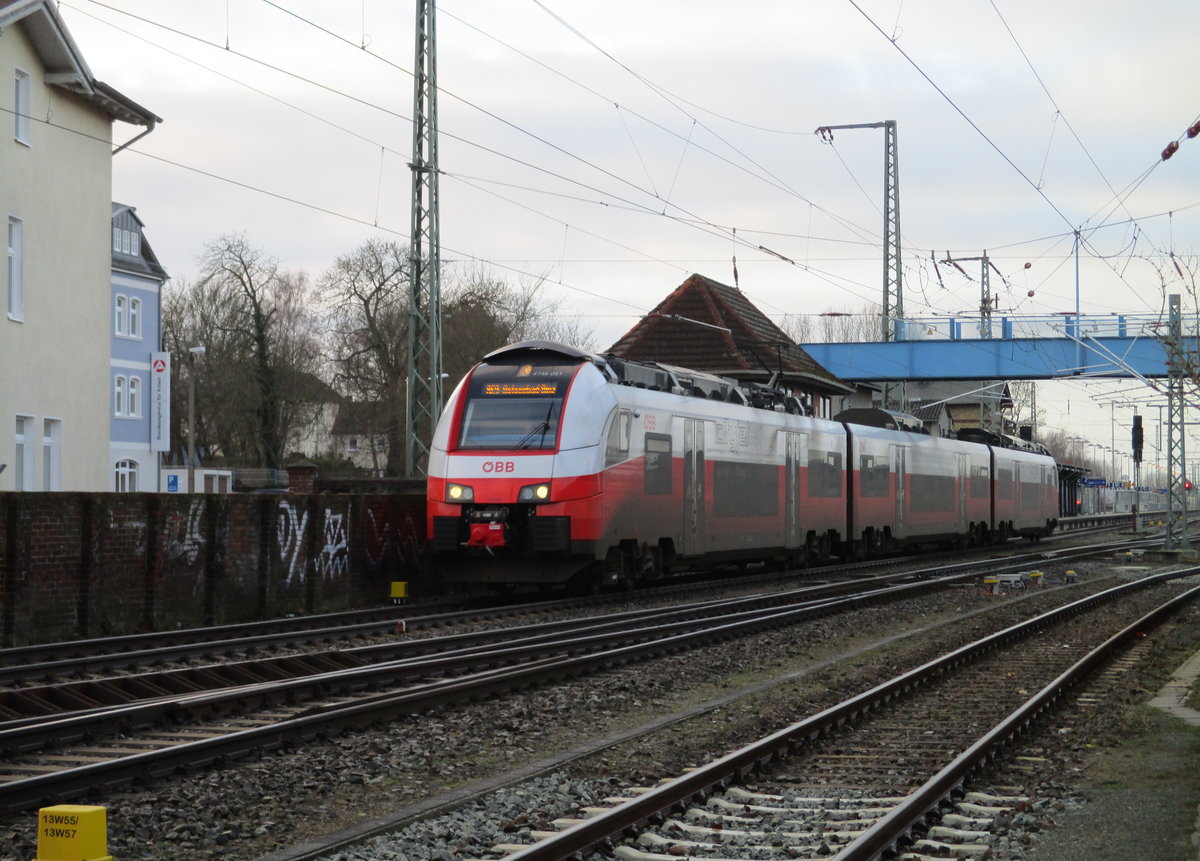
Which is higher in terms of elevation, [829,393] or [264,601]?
[829,393]

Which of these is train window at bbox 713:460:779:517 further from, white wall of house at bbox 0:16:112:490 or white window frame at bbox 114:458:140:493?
white window frame at bbox 114:458:140:493

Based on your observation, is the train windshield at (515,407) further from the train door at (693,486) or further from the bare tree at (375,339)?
the bare tree at (375,339)

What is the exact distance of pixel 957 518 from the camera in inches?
1582

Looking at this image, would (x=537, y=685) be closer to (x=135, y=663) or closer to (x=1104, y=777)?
(x=135, y=663)

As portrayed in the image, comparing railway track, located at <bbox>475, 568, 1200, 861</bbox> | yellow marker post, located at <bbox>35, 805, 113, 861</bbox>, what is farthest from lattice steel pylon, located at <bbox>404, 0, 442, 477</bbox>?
yellow marker post, located at <bbox>35, 805, 113, 861</bbox>

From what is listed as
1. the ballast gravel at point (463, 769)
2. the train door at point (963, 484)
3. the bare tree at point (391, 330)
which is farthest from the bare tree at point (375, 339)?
the ballast gravel at point (463, 769)

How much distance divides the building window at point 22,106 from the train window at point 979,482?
26606 mm

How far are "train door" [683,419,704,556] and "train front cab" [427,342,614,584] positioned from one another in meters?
2.92

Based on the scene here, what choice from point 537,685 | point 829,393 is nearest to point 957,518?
point 829,393

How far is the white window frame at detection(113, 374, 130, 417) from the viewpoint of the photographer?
2007 inches

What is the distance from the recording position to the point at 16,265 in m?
26.2

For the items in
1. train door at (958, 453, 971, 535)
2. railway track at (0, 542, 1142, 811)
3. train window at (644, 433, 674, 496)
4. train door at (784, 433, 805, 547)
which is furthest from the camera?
train door at (958, 453, 971, 535)

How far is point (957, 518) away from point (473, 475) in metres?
23.4

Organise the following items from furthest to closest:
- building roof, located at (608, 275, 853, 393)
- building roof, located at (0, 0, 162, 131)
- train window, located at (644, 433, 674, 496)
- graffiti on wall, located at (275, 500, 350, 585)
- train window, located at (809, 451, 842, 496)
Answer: building roof, located at (608, 275, 853, 393)
train window, located at (809, 451, 842, 496)
building roof, located at (0, 0, 162, 131)
train window, located at (644, 433, 674, 496)
graffiti on wall, located at (275, 500, 350, 585)
